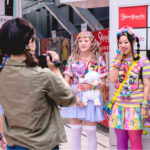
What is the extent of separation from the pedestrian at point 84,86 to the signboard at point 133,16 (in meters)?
0.44

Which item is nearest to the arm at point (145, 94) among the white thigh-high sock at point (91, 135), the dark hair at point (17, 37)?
the white thigh-high sock at point (91, 135)

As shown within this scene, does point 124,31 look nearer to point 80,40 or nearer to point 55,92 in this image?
point 80,40

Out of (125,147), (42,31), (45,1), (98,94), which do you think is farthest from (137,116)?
(42,31)

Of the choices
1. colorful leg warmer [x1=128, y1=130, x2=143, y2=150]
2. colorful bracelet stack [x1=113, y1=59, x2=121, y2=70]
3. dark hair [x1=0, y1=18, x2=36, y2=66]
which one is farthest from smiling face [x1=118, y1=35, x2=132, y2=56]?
dark hair [x1=0, y1=18, x2=36, y2=66]

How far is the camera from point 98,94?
2.85 m

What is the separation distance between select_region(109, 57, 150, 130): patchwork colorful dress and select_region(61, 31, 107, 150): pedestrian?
0.33 m

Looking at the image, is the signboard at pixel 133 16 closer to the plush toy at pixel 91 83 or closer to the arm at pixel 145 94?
the plush toy at pixel 91 83

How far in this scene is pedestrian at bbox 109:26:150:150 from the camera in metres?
2.44

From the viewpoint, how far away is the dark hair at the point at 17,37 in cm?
138

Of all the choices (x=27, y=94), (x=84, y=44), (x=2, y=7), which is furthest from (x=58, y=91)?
(x=2, y=7)

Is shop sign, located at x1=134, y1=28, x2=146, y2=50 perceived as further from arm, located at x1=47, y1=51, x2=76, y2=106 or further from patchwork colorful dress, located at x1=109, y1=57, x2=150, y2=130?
arm, located at x1=47, y1=51, x2=76, y2=106

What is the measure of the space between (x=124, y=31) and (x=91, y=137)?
1.15 metres

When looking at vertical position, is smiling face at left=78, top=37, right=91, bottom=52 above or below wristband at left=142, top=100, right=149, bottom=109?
above

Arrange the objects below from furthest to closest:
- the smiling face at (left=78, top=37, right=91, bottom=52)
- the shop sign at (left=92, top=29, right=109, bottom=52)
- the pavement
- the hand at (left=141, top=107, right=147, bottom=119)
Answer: the shop sign at (left=92, top=29, right=109, bottom=52), the pavement, the smiling face at (left=78, top=37, right=91, bottom=52), the hand at (left=141, top=107, right=147, bottom=119)
